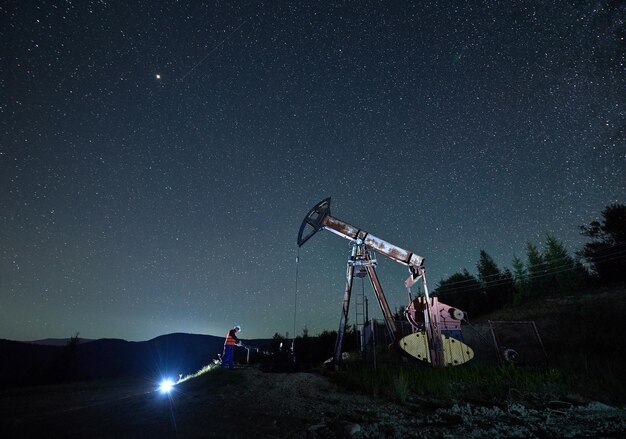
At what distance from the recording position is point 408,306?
44.0ft

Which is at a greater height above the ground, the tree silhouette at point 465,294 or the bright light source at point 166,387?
the tree silhouette at point 465,294

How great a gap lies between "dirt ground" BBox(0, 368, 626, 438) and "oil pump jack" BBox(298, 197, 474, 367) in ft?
17.1

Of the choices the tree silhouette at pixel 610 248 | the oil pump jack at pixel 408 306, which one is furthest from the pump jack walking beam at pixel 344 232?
the tree silhouette at pixel 610 248

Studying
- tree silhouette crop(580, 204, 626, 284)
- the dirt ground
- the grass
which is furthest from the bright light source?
tree silhouette crop(580, 204, 626, 284)

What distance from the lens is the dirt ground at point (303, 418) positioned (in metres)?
4.33

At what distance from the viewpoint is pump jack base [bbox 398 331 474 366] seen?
462 inches

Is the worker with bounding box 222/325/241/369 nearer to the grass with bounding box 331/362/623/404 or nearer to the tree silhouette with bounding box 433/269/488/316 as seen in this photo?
the grass with bounding box 331/362/623/404

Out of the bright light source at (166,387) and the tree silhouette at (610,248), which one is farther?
the tree silhouette at (610,248)

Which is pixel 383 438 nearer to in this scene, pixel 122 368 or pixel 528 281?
pixel 528 281

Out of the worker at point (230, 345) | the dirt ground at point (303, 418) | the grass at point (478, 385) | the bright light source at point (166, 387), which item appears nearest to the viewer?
the dirt ground at point (303, 418)

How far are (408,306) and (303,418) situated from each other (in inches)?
372

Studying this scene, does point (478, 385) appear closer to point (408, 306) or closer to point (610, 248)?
point (408, 306)

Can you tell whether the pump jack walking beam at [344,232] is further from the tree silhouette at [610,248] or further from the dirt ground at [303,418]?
the tree silhouette at [610,248]

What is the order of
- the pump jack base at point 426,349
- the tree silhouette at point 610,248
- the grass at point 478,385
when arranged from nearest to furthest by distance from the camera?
the grass at point 478,385, the pump jack base at point 426,349, the tree silhouette at point 610,248
